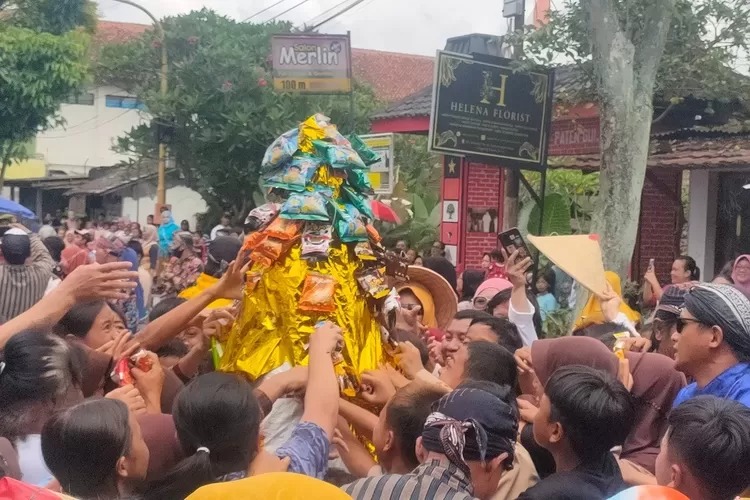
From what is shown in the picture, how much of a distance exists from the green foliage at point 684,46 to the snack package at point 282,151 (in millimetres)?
5691

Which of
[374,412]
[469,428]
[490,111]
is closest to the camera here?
[469,428]

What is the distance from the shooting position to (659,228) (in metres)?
13.1

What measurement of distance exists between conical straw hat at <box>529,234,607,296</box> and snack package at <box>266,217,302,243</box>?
1.38 meters

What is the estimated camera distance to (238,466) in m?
2.76

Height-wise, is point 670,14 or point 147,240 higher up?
point 670,14

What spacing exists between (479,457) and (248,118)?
66.0 feet

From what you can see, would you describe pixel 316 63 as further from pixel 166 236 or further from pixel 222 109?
pixel 222 109

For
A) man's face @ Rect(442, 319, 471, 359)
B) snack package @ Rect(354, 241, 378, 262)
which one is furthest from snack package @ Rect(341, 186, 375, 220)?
man's face @ Rect(442, 319, 471, 359)

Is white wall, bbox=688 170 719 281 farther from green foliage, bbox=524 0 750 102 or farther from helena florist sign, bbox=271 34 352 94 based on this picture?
helena florist sign, bbox=271 34 352 94

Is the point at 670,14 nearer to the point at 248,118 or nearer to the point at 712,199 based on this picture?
the point at 712,199

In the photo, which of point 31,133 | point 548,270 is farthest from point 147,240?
point 548,270

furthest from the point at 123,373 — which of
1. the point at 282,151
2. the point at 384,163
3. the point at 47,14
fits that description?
the point at 47,14

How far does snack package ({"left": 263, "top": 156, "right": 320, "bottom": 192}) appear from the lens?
4.09 m

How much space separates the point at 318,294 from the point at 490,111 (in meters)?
7.94
